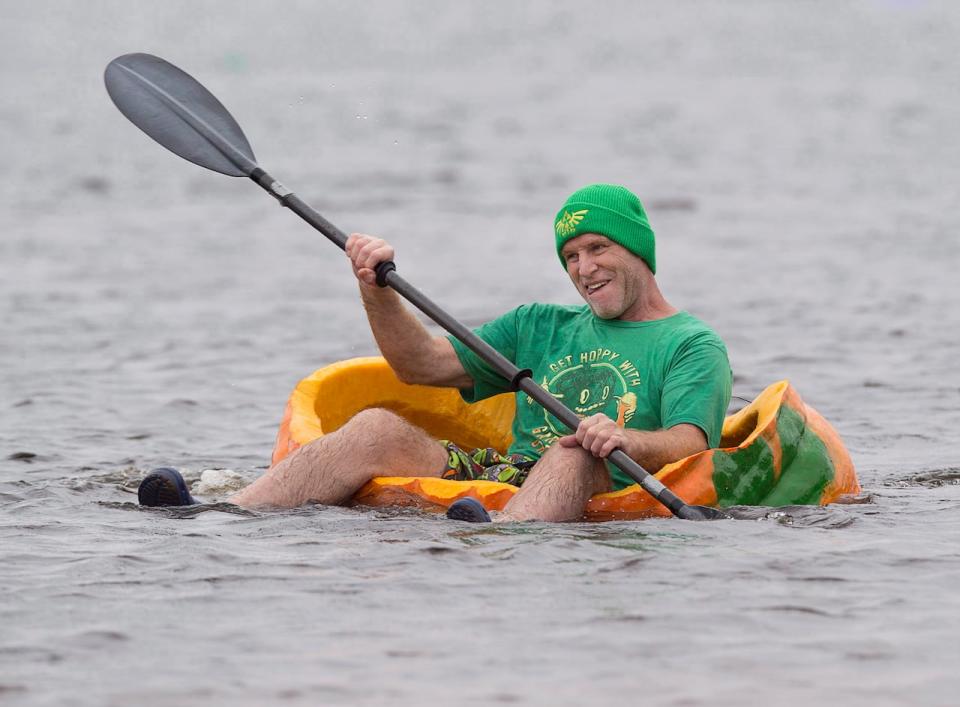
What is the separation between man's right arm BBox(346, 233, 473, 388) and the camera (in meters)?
5.57

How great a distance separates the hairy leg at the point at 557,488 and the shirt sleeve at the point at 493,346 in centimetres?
53

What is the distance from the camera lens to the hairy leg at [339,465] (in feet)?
18.5

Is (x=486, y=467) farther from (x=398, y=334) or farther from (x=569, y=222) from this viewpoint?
(x=569, y=222)

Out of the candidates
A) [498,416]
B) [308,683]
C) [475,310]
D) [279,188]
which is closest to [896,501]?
[498,416]

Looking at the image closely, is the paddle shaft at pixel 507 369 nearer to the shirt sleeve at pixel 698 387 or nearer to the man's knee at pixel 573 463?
the man's knee at pixel 573 463

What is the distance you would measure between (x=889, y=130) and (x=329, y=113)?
29.4 feet

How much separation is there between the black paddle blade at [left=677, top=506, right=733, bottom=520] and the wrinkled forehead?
0.97 meters

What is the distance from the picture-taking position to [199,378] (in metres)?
9.84

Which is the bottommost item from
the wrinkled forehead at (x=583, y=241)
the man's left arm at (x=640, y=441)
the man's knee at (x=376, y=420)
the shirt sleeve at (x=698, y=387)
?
the man's left arm at (x=640, y=441)

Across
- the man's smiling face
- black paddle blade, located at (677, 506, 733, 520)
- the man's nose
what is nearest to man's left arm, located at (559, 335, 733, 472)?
black paddle blade, located at (677, 506, 733, 520)

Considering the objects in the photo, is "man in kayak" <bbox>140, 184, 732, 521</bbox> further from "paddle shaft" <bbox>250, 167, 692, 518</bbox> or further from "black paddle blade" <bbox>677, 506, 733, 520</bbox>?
"black paddle blade" <bbox>677, 506, 733, 520</bbox>

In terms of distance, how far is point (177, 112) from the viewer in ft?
21.4

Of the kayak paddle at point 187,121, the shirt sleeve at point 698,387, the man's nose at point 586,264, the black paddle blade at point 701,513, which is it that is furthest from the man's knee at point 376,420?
the black paddle blade at point 701,513

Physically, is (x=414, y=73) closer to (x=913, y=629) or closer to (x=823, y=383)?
(x=823, y=383)
